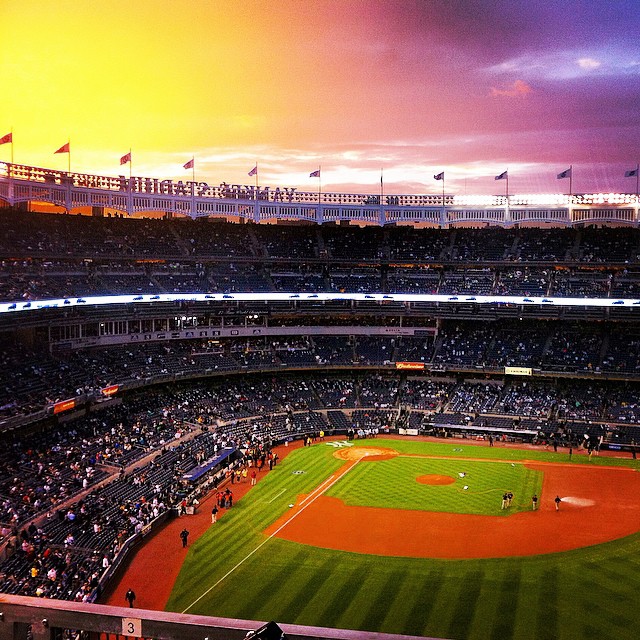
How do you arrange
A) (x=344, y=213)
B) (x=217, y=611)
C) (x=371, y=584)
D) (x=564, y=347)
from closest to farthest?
(x=217, y=611)
(x=371, y=584)
(x=564, y=347)
(x=344, y=213)

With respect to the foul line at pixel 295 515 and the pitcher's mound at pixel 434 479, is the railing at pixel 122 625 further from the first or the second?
the pitcher's mound at pixel 434 479

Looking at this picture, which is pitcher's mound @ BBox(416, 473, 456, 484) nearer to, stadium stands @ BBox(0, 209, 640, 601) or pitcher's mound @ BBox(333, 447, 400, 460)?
pitcher's mound @ BBox(333, 447, 400, 460)

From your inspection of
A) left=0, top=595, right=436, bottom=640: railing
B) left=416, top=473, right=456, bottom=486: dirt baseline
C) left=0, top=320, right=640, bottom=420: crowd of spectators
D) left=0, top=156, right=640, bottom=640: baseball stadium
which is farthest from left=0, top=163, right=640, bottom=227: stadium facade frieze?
A: left=0, top=595, right=436, bottom=640: railing

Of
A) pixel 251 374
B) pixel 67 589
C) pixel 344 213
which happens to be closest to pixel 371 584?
pixel 67 589

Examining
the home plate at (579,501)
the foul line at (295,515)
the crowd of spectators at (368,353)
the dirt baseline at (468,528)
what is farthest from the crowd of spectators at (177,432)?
the home plate at (579,501)

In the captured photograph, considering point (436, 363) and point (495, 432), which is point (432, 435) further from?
point (436, 363)

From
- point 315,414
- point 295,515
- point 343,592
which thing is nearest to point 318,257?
point 315,414

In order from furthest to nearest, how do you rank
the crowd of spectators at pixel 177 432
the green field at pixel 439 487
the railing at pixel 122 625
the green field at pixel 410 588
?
1. the green field at pixel 439 487
2. the crowd of spectators at pixel 177 432
3. the green field at pixel 410 588
4. the railing at pixel 122 625

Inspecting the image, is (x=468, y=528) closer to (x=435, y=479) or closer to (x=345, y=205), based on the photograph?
(x=435, y=479)
